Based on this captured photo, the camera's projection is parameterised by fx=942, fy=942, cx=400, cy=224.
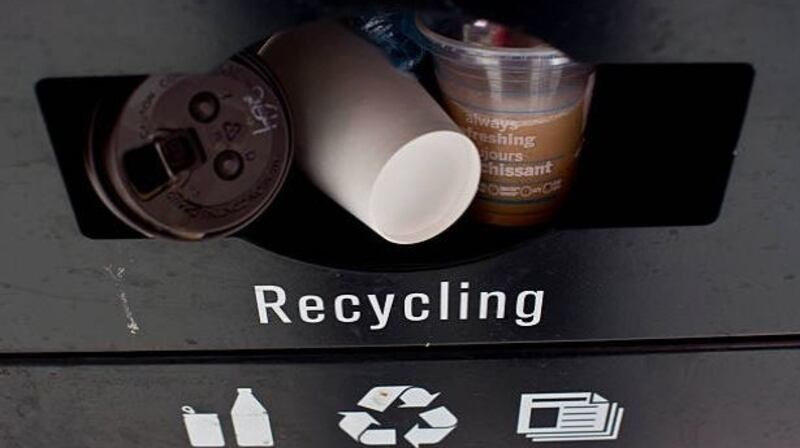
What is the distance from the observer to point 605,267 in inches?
22.4

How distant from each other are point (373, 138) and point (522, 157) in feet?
0.30

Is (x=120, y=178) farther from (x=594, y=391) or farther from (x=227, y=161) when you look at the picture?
(x=594, y=391)

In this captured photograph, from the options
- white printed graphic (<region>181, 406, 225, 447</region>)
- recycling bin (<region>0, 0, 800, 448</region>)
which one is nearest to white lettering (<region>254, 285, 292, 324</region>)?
recycling bin (<region>0, 0, 800, 448</region>)

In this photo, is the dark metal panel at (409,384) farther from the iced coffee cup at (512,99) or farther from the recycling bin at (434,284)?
the iced coffee cup at (512,99)

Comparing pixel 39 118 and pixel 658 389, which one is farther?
pixel 658 389

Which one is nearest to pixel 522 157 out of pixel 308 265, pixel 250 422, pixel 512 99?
pixel 512 99

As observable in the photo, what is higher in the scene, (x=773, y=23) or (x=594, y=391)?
(x=773, y=23)

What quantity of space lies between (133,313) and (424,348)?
19cm

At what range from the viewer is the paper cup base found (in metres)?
0.52

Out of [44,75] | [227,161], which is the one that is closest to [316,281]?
[227,161]

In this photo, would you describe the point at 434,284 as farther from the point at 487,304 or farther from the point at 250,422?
the point at 250,422

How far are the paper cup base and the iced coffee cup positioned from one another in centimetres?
2

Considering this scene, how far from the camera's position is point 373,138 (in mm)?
525

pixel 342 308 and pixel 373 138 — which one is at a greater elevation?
pixel 373 138
